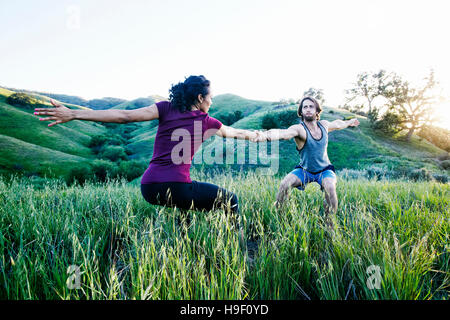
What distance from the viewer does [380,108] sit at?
34906mm

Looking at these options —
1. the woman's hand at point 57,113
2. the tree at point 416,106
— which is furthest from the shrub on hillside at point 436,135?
the woman's hand at point 57,113

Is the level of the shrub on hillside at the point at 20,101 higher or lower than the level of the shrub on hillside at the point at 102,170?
higher

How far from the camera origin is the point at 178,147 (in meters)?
2.83

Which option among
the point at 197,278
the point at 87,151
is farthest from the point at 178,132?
the point at 87,151

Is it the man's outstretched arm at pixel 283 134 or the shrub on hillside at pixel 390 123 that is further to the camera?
the shrub on hillside at pixel 390 123

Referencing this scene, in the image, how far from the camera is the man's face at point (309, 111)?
414 cm

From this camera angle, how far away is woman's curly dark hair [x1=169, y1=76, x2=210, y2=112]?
2.89 m

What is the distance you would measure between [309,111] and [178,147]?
8.70 ft

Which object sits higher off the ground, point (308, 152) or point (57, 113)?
point (57, 113)

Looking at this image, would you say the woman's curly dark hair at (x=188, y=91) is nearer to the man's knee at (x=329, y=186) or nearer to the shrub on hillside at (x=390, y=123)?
the man's knee at (x=329, y=186)

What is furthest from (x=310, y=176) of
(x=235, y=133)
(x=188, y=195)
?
(x=188, y=195)

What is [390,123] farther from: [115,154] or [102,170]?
[115,154]

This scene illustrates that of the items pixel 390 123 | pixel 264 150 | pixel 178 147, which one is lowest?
pixel 264 150
